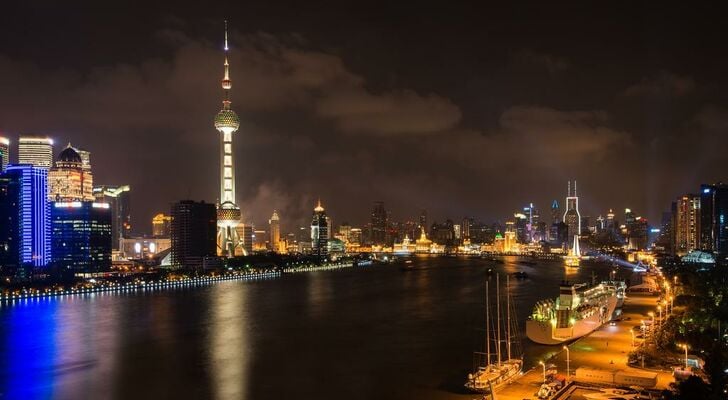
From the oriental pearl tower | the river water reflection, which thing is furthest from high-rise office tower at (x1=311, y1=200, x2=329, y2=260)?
the river water reflection

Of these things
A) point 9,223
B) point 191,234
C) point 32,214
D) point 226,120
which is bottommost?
point 191,234

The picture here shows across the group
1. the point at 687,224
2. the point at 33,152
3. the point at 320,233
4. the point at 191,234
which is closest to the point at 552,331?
the point at 191,234

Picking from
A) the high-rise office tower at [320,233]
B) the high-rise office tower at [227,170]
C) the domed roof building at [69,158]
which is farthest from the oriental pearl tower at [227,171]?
the high-rise office tower at [320,233]

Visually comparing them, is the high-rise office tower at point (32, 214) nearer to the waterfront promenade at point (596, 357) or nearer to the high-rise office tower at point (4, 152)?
the high-rise office tower at point (4, 152)

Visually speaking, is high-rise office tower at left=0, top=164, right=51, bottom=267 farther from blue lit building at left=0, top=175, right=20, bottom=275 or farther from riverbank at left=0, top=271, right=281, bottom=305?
riverbank at left=0, top=271, right=281, bottom=305

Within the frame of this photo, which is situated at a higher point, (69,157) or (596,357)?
(69,157)

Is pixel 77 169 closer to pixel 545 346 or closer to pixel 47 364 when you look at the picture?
pixel 47 364

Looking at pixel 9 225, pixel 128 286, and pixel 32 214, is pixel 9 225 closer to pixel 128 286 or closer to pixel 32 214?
pixel 32 214
